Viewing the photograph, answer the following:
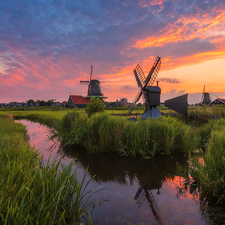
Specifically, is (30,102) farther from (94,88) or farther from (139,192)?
(139,192)

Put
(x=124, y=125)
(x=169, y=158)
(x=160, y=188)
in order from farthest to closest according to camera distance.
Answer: (x=124, y=125) → (x=169, y=158) → (x=160, y=188)

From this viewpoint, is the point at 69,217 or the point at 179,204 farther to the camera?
the point at 179,204

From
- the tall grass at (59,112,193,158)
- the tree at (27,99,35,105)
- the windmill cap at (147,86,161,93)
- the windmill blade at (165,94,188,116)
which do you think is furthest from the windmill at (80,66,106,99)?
the tree at (27,99,35,105)

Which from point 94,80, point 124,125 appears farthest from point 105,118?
point 94,80

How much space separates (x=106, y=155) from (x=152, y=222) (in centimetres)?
418

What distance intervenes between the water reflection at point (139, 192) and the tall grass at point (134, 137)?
556 millimetres

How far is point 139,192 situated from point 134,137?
297 centimetres

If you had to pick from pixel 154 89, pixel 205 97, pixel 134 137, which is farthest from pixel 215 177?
pixel 205 97

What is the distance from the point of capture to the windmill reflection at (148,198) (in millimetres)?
3500

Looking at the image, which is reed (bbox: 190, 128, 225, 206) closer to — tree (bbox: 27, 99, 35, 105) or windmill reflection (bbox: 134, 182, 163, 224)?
windmill reflection (bbox: 134, 182, 163, 224)

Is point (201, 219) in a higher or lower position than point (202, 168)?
lower

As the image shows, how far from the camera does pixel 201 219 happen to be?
3221 mm

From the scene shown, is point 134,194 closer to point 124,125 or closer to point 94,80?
point 124,125

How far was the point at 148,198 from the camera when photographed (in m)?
4.05
